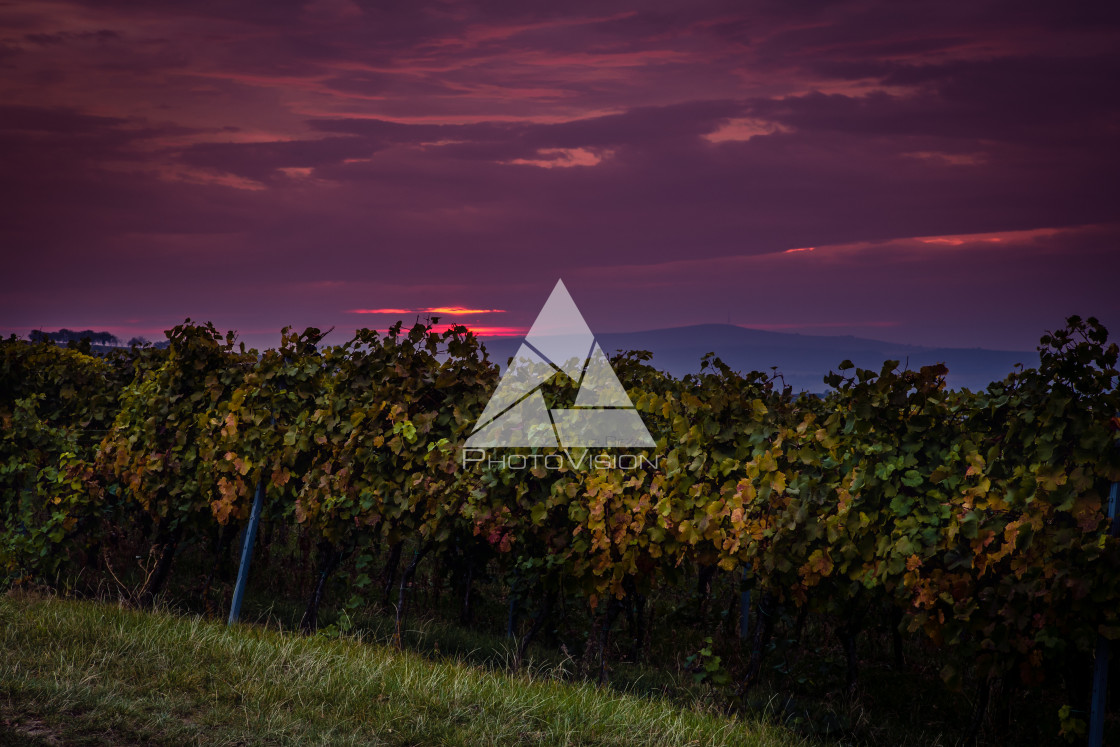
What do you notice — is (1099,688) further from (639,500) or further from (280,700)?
(280,700)

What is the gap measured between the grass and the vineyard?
815mm

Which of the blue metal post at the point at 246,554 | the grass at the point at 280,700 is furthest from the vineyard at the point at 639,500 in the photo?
the grass at the point at 280,700

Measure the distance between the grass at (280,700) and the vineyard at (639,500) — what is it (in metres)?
0.81

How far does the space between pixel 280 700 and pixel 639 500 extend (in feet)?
8.42

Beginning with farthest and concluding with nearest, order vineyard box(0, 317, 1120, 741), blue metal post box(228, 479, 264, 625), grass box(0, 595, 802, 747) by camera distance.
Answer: blue metal post box(228, 479, 264, 625) < vineyard box(0, 317, 1120, 741) < grass box(0, 595, 802, 747)

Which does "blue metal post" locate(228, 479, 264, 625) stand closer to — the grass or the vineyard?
the vineyard

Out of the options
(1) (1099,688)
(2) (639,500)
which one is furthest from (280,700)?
(1) (1099,688)

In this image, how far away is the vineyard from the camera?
4.55 meters

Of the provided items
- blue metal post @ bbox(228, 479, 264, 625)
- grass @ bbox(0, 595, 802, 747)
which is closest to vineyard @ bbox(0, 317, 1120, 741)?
blue metal post @ bbox(228, 479, 264, 625)

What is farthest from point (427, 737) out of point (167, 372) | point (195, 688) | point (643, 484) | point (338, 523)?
A: point (167, 372)

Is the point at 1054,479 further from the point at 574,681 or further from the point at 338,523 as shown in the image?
the point at 338,523

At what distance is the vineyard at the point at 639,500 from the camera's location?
Result: 14.9ft

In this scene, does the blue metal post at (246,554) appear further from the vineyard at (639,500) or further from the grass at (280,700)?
the grass at (280,700)

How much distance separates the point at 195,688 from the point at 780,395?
4264mm
